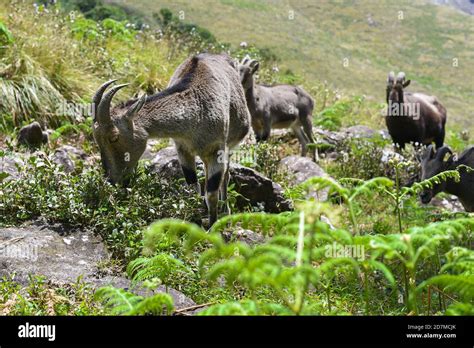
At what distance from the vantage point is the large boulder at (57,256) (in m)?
4.98

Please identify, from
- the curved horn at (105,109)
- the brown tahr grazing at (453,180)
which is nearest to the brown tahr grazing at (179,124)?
the curved horn at (105,109)

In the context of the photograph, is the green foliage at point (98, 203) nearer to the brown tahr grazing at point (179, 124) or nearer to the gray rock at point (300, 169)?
the brown tahr grazing at point (179, 124)

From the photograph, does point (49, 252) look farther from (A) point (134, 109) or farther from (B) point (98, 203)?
(A) point (134, 109)

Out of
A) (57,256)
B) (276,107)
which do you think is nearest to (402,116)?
(276,107)

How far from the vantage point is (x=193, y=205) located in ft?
23.5

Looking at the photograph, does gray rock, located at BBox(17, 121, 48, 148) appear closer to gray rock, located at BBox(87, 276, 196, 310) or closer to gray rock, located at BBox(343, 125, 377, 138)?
gray rock, located at BBox(87, 276, 196, 310)

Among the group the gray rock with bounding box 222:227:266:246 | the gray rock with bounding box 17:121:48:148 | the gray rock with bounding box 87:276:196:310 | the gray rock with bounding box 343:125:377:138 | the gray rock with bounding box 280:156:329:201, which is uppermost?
the gray rock with bounding box 87:276:196:310

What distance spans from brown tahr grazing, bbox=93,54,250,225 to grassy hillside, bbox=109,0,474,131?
34154mm

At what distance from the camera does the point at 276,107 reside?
13.6 m

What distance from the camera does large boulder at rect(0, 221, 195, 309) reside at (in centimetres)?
498

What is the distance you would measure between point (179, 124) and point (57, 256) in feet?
6.97

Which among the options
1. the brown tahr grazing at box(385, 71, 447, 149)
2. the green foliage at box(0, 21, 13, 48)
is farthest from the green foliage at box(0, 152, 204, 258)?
the brown tahr grazing at box(385, 71, 447, 149)
